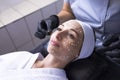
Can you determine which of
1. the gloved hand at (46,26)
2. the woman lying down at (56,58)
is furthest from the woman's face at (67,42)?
the gloved hand at (46,26)

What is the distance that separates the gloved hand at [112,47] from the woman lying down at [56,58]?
8 cm

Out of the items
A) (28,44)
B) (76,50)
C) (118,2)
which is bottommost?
(28,44)

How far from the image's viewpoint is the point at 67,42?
1.02 m

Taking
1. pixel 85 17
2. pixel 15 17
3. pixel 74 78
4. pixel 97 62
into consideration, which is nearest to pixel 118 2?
pixel 85 17

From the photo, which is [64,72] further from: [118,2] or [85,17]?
[118,2]

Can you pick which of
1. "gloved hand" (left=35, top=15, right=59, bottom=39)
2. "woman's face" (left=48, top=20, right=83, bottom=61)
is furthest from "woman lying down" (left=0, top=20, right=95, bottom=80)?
"gloved hand" (left=35, top=15, right=59, bottom=39)

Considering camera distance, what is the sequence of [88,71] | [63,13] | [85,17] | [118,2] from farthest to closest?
[63,13], [85,17], [118,2], [88,71]

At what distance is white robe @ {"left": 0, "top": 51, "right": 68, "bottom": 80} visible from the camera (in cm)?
96

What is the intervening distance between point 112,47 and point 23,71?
56cm

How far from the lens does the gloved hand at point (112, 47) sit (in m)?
1.05

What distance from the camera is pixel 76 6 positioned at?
1.31 m

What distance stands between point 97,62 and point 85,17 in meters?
0.39

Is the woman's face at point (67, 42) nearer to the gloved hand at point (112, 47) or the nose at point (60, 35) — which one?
the nose at point (60, 35)

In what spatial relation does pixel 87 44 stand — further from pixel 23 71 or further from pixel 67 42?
pixel 23 71
